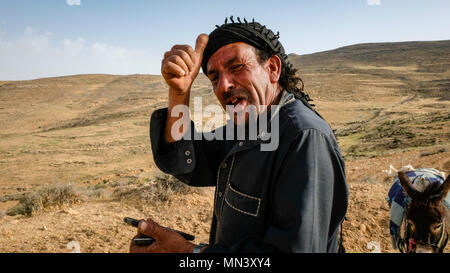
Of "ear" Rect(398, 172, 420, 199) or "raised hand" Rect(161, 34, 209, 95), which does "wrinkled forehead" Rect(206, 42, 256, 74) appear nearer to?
"raised hand" Rect(161, 34, 209, 95)

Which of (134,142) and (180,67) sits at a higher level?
(180,67)

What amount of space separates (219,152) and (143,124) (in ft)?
106

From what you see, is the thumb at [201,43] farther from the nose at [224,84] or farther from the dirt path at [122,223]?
the dirt path at [122,223]

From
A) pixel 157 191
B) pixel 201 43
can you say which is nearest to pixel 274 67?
pixel 201 43

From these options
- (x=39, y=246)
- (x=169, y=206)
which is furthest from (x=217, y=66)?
(x=169, y=206)

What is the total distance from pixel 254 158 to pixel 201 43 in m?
0.73

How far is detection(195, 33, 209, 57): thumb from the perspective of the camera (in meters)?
1.61

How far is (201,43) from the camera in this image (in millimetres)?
1648

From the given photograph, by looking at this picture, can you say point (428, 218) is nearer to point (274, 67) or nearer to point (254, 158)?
point (274, 67)

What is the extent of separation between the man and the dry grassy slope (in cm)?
393

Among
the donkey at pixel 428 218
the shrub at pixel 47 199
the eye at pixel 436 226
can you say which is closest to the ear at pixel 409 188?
the donkey at pixel 428 218

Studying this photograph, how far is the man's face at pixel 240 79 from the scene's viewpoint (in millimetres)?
1645

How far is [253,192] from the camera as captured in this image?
137cm

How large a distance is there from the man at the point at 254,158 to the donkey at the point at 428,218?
2.14 metres
